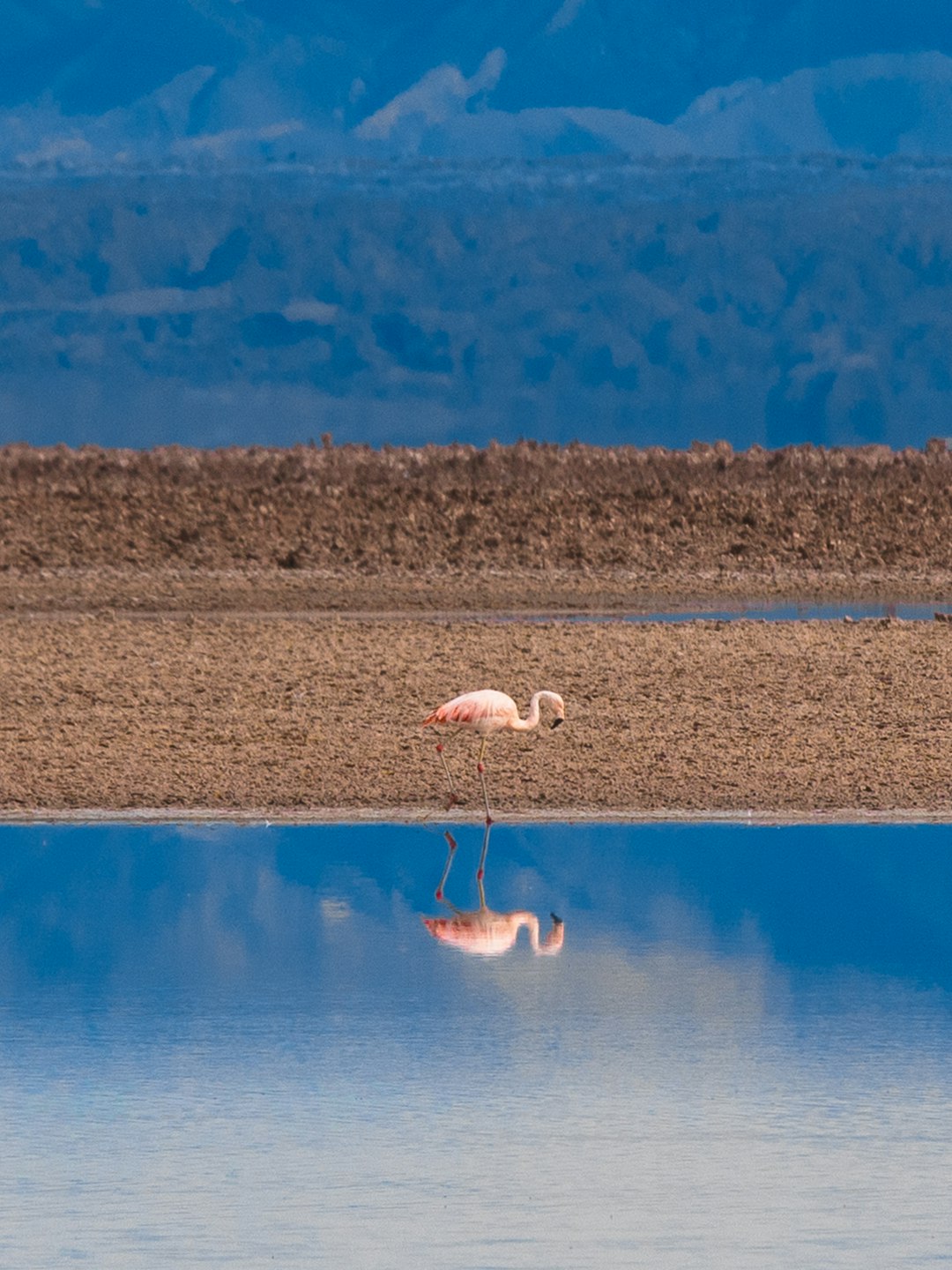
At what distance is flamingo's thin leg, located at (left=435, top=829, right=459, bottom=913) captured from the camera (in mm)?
10677

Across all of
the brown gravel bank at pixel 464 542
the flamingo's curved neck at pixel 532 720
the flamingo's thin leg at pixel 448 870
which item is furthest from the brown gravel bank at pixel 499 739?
the brown gravel bank at pixel 464 542

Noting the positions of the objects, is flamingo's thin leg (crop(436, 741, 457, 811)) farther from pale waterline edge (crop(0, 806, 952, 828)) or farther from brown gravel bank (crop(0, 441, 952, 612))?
brown gravel bank (crop(0, 441, 952, 612))

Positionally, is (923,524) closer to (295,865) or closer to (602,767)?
(602,767)

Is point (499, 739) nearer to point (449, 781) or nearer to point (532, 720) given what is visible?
point (449, 781)

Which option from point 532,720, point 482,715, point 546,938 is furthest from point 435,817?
point 546,938

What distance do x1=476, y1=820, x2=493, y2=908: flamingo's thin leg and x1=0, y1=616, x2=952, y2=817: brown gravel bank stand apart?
1.45ft

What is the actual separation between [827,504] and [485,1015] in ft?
90.4

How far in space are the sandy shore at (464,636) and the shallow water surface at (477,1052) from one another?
1.57 metres

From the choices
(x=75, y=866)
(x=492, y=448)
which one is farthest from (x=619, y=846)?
(x=492, y=448)

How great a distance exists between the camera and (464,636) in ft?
70.1

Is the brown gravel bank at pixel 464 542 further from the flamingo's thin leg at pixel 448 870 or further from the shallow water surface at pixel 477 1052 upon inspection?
the shallow water surface at pixel 477 1052

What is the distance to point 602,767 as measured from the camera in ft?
46.3

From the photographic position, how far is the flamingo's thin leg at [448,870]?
10.7 metres

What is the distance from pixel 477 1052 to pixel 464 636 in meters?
13.4
